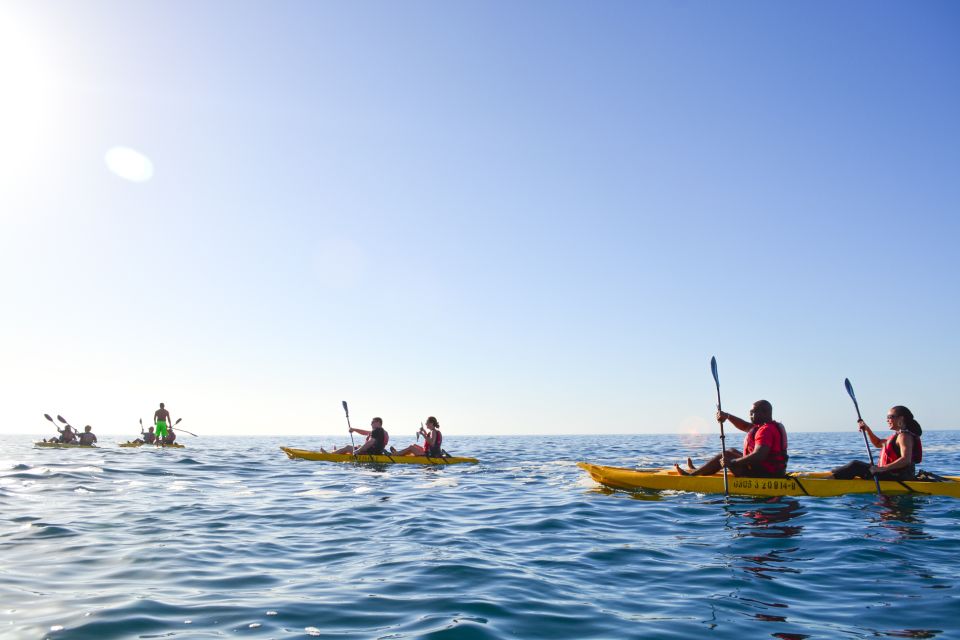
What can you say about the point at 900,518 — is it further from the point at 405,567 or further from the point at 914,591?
the point at 405,567

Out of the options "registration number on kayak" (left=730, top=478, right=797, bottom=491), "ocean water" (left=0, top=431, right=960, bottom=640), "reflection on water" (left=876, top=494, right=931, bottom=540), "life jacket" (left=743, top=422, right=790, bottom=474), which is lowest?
"reflection on water" (left=876, top=494, right=931, bottom=540)

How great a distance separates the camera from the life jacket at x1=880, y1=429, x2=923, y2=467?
1279cm

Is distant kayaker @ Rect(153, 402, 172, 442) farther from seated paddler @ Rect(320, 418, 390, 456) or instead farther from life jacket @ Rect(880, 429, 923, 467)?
life jacket @ Rect(880, 429, 923, 467)

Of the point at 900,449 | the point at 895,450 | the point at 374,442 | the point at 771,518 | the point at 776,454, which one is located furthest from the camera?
the point at 374,442

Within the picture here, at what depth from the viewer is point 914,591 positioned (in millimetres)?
6273

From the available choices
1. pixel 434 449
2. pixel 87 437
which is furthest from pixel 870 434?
pixel 87 437

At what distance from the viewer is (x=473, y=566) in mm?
7242

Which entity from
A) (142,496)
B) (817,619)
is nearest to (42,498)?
(142,496)

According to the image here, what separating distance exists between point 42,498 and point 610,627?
39.5 feet

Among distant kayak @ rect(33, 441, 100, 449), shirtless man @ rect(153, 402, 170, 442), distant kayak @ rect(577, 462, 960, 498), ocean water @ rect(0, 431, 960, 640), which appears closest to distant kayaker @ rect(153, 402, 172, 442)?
shirtless man @ rect(153, 402, 170, 442)

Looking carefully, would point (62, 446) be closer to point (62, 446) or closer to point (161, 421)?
point (62, 446)

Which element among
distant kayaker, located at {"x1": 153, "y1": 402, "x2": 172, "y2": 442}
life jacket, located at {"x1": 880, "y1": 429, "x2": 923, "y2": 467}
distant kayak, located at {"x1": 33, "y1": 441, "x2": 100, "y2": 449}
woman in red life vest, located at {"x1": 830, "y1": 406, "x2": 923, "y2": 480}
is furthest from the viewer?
distant kayaker, located at {"x1": 153, "y1": 402, "x2": 172, "y2": 442}

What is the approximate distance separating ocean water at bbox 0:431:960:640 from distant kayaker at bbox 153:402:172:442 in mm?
23210

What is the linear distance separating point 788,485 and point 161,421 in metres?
33.2
